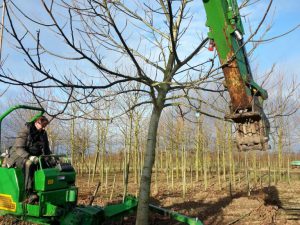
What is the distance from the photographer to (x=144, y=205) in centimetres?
518

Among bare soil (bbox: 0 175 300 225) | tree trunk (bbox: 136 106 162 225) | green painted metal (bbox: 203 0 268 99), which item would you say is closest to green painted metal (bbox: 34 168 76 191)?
tree trunk (bbox: 136 106 162 225)

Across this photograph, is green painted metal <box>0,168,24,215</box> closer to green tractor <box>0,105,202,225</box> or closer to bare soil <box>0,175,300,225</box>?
green tractor <box>0,105,202,225</box>

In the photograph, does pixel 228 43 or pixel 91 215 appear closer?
pixel 228 43

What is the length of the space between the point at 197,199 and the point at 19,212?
7.08 meters

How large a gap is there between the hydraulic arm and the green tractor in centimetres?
147

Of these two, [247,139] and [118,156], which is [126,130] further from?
[118,156]

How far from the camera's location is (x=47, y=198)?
4871 millimetres

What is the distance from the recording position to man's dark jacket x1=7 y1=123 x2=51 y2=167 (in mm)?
4906

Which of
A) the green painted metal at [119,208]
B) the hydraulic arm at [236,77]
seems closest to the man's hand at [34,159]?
the green painted metal at [119,208]

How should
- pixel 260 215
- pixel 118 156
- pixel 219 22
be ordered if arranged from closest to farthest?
pixel 219 22
pixel 260 215
pixel 118 156

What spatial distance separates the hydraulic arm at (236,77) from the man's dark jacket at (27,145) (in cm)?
257

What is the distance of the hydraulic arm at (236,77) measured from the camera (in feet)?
13.8

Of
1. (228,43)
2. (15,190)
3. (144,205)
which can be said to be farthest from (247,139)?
(15,190)

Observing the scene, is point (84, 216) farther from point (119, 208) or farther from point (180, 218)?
point (180, 218)
